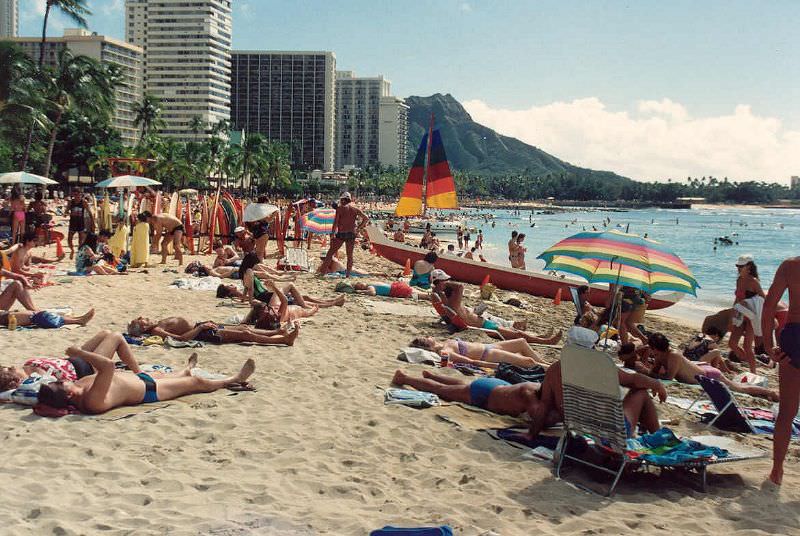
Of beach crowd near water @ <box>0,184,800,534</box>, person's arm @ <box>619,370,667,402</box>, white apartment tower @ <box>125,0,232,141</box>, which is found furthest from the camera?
white apartment tower @ <box>125,0,232,141</box>

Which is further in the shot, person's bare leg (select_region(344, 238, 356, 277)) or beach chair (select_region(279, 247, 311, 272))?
beach chair (select_region(279, 247, 311, 272))

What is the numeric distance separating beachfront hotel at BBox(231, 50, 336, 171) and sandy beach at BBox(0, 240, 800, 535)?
15973 centimetres

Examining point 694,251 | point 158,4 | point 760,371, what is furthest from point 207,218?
point 158,4

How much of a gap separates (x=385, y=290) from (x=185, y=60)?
128 m

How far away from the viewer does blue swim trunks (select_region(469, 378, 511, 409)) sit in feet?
18.3

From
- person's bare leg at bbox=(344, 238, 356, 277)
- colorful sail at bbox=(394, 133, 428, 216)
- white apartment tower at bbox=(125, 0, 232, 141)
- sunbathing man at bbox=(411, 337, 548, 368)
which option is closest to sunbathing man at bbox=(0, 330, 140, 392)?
sunbathing man at bbox=(411, 337, 548, 368)

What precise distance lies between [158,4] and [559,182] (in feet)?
346

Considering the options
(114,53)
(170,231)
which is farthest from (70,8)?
(114,53)

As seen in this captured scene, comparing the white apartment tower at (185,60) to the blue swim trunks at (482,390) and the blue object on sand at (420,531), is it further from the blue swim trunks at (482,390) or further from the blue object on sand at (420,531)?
the blue object on sand at (420,531)

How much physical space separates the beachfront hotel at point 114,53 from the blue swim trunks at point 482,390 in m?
114

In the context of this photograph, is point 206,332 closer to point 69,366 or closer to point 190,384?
point 190,384

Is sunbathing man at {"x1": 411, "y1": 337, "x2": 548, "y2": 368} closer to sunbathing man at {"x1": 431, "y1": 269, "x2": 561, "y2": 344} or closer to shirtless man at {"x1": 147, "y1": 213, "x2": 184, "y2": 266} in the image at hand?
sunbathing man at {"x1": 431, "y1": 269, "x2": 561, "y2": 344}

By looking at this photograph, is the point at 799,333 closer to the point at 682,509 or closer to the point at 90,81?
the point at 682,509

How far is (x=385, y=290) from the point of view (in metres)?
11.5
